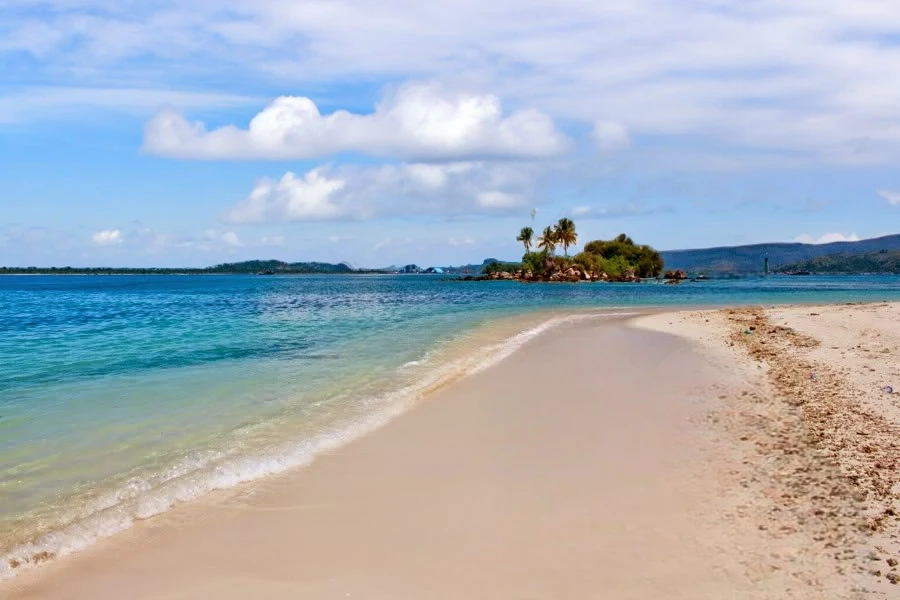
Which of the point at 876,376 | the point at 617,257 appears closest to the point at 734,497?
the point at 876,376

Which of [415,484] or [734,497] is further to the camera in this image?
[415,484]

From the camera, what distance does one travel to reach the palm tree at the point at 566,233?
119 metres

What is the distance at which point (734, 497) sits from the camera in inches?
273

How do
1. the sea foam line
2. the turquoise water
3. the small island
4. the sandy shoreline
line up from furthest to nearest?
the small island < the turquoise water < the sea foam line < the sandy shoreline

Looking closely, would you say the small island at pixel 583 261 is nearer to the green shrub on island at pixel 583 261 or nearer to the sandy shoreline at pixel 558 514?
the green shrub on island at pixel 583 261

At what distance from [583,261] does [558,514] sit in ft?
387

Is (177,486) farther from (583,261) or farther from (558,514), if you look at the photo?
(583,261)

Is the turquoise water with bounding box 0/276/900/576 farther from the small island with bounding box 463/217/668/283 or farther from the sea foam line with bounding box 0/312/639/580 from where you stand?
the small island with bounding box 463/217/668/283

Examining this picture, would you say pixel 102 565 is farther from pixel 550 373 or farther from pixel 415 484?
pixel 550 373

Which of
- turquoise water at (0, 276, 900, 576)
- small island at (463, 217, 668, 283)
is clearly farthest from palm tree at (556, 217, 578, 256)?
turquoise water at (0, 276, 900, 576)

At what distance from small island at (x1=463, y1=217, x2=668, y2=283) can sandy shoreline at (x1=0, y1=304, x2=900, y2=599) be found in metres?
105

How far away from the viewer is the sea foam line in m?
6.16

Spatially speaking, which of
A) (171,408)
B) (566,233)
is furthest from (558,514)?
(566,233)

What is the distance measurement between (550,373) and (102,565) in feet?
38.7
